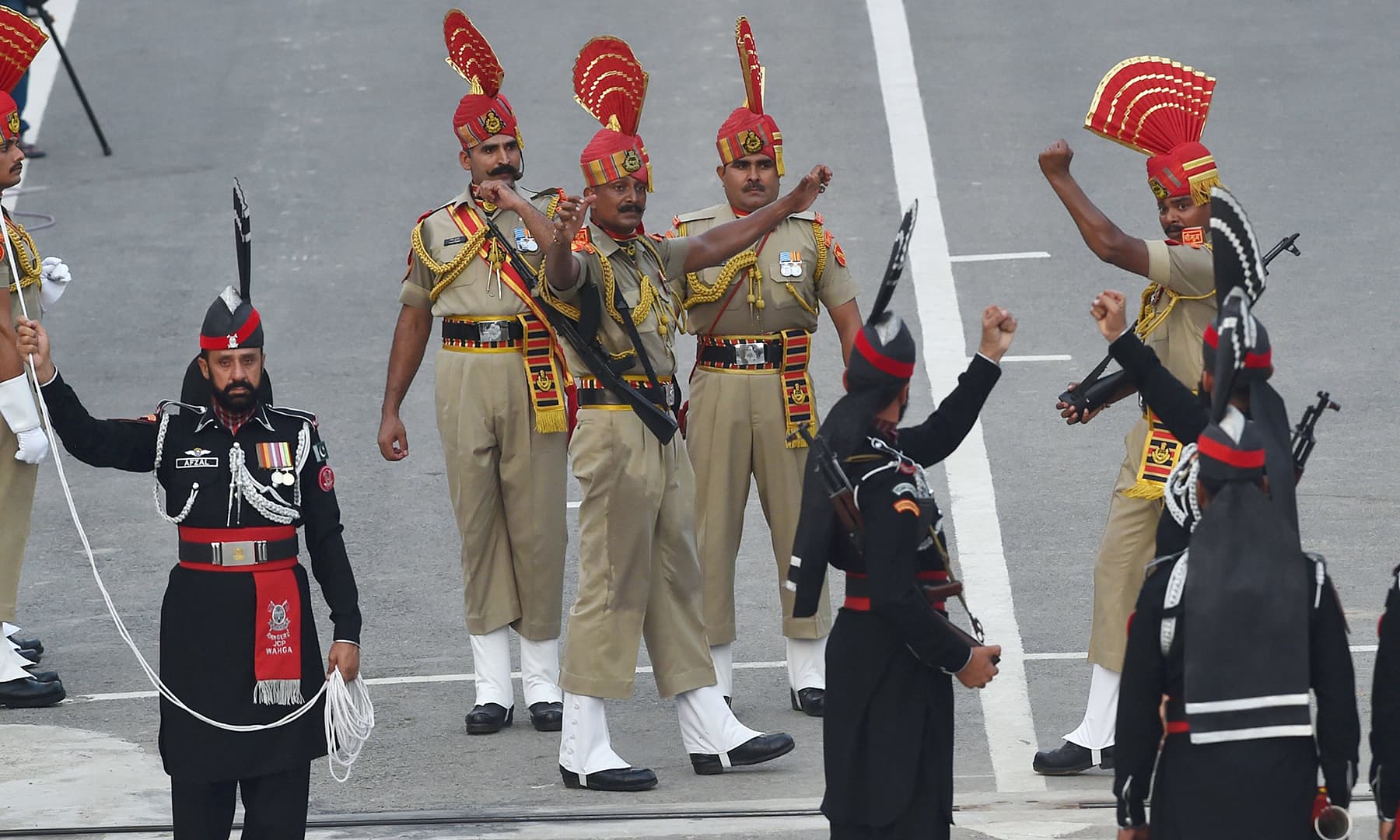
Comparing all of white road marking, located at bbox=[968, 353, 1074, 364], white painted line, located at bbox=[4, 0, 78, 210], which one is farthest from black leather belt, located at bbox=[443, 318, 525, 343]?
white painted line, located at bbox=[4, 0, 78, 210]

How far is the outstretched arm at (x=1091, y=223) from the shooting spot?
7113 mm

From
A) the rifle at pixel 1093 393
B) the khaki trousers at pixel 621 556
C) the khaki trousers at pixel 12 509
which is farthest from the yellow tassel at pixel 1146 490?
the khaki trousers at pixel 12 509

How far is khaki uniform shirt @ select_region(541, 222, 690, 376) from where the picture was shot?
7.24 meters

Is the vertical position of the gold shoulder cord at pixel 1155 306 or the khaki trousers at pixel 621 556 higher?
the gold shoulder cord at pixel 1155 306

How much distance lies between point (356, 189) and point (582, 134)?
1682 mm

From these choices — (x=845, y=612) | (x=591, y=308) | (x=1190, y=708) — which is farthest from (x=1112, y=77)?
(x=1190, y=708)

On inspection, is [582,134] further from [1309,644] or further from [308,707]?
[1309,644]

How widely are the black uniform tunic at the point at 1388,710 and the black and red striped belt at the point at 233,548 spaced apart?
3102mm

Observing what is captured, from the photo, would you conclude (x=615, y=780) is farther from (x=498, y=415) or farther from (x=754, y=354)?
(x=754, y=354)

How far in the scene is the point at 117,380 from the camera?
12.1 m

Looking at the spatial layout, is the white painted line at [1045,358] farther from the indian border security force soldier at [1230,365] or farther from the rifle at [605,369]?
the indian border security force soldier at [1230,365]

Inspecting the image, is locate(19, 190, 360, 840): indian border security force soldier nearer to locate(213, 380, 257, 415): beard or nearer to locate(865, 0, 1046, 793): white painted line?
locate(213, 380, 257, 415): beard

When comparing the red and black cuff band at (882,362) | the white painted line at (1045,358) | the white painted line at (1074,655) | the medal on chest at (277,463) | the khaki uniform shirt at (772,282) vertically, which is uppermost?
the khaki uniform shirt at (772,282)

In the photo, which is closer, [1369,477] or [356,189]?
[1369,477]
